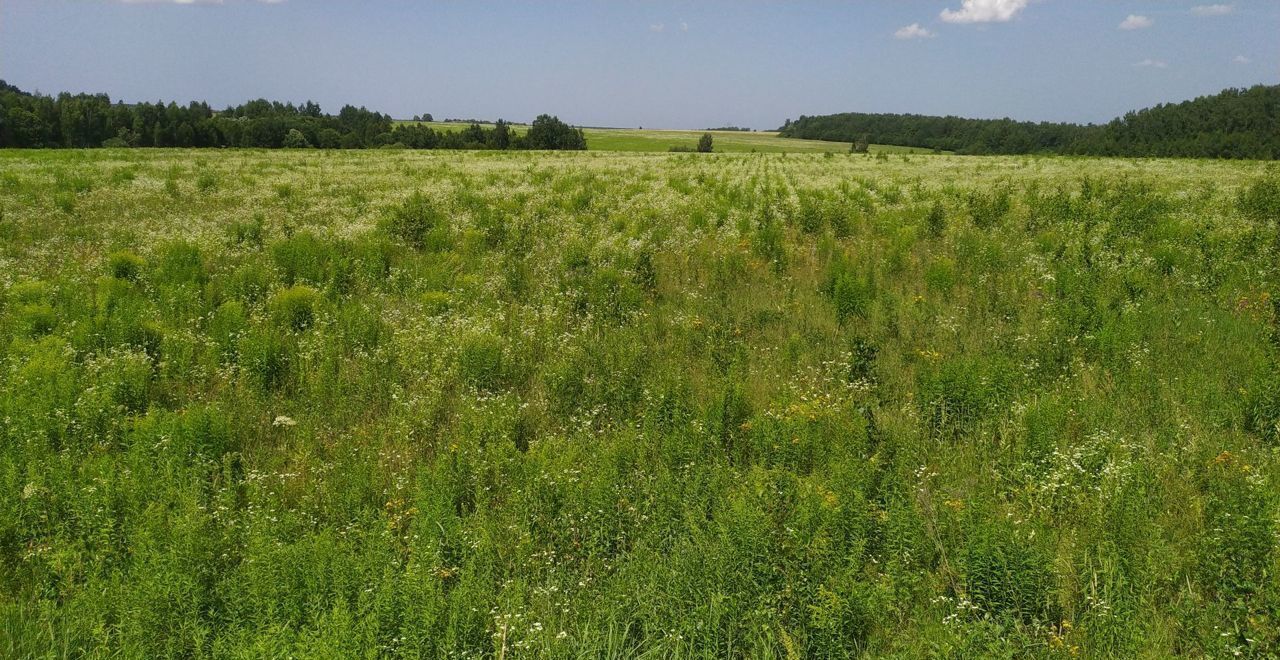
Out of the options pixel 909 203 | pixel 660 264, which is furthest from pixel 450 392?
pixel 909 203

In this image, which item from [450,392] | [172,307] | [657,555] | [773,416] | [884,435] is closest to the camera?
[657,555]

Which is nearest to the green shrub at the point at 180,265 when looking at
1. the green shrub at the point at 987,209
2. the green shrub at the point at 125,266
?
the green shrub at the point at 125,266

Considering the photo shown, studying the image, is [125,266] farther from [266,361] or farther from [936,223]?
[936,223]

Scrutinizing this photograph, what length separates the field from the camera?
12.4 ft

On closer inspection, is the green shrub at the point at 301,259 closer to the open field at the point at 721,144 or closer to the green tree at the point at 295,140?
the open field at the point at 721,144

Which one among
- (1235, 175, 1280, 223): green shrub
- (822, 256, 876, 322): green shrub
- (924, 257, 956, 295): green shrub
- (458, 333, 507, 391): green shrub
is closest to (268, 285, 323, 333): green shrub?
(458, 333, 507, 391): green shrub

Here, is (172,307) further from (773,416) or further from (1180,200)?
(1180,200)

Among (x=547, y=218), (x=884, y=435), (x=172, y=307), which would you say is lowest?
(x=884, y=435)

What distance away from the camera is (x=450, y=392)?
7.29 metres

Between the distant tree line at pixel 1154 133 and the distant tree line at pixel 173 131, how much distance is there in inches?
2576

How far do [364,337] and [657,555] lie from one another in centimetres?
574

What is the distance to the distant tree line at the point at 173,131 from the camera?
6656 centimetres

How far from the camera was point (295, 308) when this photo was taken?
9289 millimetres

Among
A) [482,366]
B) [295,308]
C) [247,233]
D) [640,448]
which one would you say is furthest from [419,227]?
[640,448]
